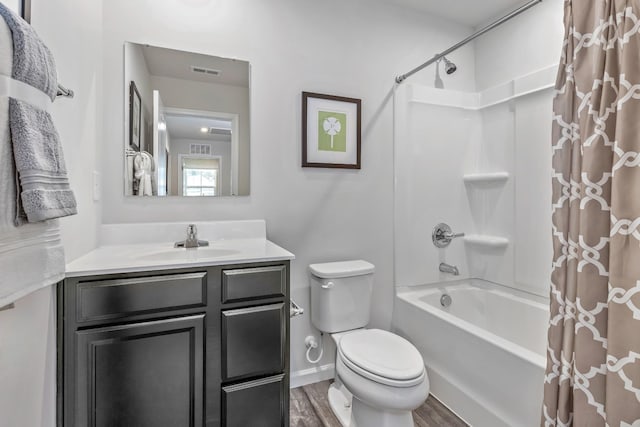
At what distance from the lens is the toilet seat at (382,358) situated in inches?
53.2

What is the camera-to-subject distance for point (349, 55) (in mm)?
2135

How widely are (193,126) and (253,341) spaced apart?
3.98ft

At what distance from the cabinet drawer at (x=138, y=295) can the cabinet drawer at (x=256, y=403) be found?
0.41 metres

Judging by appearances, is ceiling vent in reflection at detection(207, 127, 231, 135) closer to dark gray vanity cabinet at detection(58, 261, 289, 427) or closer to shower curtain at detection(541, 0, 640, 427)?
dark gray vanity cabinet at detection(58, 261, 289, 427)

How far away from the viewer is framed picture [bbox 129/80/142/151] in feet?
5.50

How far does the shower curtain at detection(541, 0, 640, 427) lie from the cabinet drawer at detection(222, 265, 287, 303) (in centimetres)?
111

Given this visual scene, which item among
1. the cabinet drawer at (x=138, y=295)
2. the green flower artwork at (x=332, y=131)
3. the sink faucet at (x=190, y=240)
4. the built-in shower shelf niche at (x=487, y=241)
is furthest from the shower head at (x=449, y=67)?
the cabinet drawer at (x=138, y=295)

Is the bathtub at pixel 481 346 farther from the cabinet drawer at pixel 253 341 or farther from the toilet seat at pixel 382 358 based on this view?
the cabinet drawer at pixel 253 341

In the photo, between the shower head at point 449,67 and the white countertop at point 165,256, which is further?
the shower head at point 449,67

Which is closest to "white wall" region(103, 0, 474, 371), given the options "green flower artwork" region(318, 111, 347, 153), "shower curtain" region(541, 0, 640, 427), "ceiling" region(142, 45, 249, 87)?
"ceiling" region(142, 45, 249, 87)

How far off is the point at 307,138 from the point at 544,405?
173 centimetres

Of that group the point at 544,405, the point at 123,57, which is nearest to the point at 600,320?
the point at 544,405

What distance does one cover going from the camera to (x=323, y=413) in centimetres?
176

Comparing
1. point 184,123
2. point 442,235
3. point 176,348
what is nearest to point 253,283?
point 176,348
